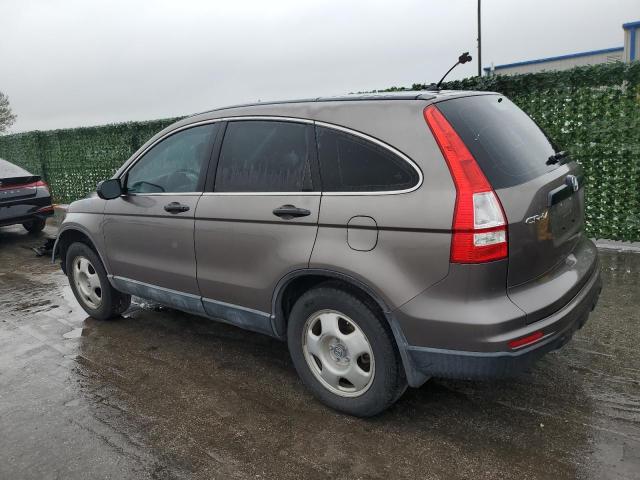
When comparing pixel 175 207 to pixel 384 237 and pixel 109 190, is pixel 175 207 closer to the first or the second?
pixel 109 190

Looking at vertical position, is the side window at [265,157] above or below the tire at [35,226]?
above

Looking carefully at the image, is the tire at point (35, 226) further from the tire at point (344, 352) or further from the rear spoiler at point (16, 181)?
the tire at point (344, 352)

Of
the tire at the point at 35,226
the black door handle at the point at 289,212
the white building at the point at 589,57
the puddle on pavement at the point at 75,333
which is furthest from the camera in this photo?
the white building at the point at 589,57

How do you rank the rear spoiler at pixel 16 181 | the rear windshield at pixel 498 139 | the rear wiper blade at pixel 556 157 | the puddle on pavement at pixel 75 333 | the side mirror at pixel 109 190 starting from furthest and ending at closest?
1. the rear spoiler at pixel 16 181
2. the puddle on pavement at pixel 75 333
3. the side mirror at pixel 109 190
4. the rear wiper blade at pixel 556 157
5. the rear windshield at pixel 498 139

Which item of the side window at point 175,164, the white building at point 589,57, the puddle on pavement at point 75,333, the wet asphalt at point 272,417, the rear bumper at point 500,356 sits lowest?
the wet asphalt at point 272,417

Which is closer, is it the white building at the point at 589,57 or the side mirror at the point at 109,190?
the side mirror at the point at 109,190

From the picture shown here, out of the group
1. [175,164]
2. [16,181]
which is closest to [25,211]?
[16,181]

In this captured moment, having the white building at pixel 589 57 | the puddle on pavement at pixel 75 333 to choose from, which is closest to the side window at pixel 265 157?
the puddle on pavement at pixel 75 333

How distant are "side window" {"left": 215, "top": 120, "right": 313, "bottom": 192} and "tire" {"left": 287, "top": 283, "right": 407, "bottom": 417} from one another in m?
0.68

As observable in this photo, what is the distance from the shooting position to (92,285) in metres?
4.70

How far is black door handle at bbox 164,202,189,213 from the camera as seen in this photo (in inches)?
140

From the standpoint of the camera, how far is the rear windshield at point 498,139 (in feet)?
8.28

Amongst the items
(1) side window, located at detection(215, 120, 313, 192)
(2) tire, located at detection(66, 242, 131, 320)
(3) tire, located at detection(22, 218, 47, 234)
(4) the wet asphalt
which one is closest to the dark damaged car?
(3) tire, located at detection(22, 218, 47, 234)

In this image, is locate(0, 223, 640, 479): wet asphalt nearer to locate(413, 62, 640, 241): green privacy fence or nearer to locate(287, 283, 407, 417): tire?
locate(287, 283, 407, 417): tire
